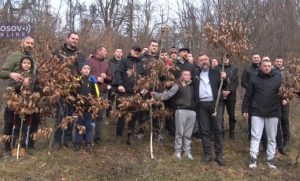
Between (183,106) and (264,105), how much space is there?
1.52 m

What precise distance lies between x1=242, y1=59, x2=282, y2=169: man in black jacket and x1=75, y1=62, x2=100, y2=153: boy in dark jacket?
2912 mm

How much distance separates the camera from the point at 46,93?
754 cm

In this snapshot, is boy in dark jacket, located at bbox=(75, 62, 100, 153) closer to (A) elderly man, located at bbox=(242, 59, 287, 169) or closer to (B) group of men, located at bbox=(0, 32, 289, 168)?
(B) group of men, located at bbox=(0, 32, 289, 168)

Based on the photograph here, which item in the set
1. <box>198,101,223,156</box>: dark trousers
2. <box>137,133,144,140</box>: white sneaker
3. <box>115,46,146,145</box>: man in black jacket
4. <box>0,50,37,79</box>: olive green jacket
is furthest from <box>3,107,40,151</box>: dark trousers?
<box>198,101,223,156</box>: dark trousers

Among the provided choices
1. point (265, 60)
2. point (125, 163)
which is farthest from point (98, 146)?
point (265, 60)

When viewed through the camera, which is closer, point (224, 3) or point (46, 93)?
point (46, 93)

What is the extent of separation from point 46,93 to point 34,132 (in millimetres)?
771

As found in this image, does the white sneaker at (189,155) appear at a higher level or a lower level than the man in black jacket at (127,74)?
lower

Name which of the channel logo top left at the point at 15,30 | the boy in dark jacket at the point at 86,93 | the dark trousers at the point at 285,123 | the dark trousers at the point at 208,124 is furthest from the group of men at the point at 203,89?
the channel logo top left at the point at 15,30

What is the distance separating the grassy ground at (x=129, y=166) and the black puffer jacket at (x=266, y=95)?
1.09 metres

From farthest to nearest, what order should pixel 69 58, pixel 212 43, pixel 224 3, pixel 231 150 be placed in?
pixel 224 3, pixel 231 150, pixel 212 43, pixel 69 58

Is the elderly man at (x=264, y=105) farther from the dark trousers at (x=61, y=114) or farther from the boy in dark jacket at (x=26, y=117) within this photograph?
the boy in dark jacket at (x=26, y=117)

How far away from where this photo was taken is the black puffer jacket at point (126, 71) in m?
8.77

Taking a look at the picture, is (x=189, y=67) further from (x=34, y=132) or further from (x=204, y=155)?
(x=34, y=132)
